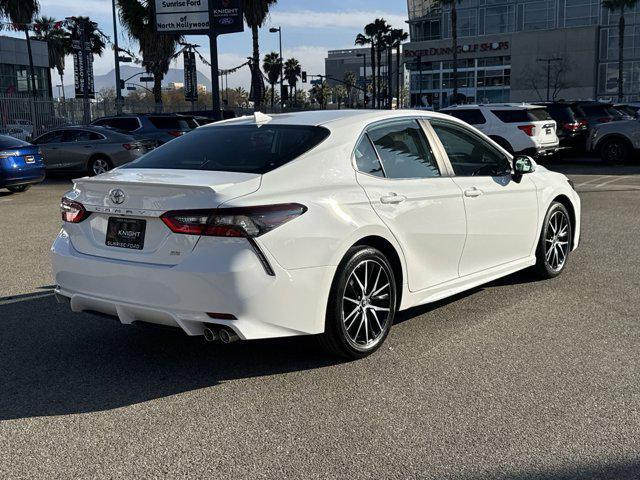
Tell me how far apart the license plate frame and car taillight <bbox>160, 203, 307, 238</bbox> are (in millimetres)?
225

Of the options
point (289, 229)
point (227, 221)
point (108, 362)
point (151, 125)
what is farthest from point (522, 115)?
point (227, 221)

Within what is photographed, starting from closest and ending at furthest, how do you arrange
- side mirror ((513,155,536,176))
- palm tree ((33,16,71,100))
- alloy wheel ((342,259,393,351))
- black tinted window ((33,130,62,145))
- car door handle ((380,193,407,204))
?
1. alloy wheel ((342,259,393,351))
2. car door handle ((380,193,407,204))
3. side mirror ((513,155,536,176))
4. black tinted window ((33,130,62,145))
5. palm tree ((33,16,71,100))

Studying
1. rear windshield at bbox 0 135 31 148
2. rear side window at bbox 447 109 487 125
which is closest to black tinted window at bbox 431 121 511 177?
rear windshield at bbox 0 135 31 148

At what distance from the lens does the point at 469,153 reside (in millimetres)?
6035

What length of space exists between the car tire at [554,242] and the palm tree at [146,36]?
119ft

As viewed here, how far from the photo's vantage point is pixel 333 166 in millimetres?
4730

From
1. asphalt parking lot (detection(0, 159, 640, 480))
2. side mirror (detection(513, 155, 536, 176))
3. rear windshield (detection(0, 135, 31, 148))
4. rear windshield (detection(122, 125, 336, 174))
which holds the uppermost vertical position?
rear windshield (detection(122, 125, 336, 174))

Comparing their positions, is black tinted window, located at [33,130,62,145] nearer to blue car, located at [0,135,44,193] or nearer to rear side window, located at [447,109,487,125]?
blue car, located at [0,135,44,193]

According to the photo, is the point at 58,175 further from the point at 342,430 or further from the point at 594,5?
the point at 594,5

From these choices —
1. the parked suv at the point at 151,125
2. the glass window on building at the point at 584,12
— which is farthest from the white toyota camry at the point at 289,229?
the glass window on building at the point at 584,12

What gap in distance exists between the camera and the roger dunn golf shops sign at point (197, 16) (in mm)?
30234

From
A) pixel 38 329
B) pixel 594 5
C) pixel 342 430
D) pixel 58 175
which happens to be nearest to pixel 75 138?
pixel 58 175

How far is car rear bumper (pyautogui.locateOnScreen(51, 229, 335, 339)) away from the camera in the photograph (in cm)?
407

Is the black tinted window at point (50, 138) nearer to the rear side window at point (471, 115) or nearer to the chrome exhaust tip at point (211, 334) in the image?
the rear side window at point (471, 115)
